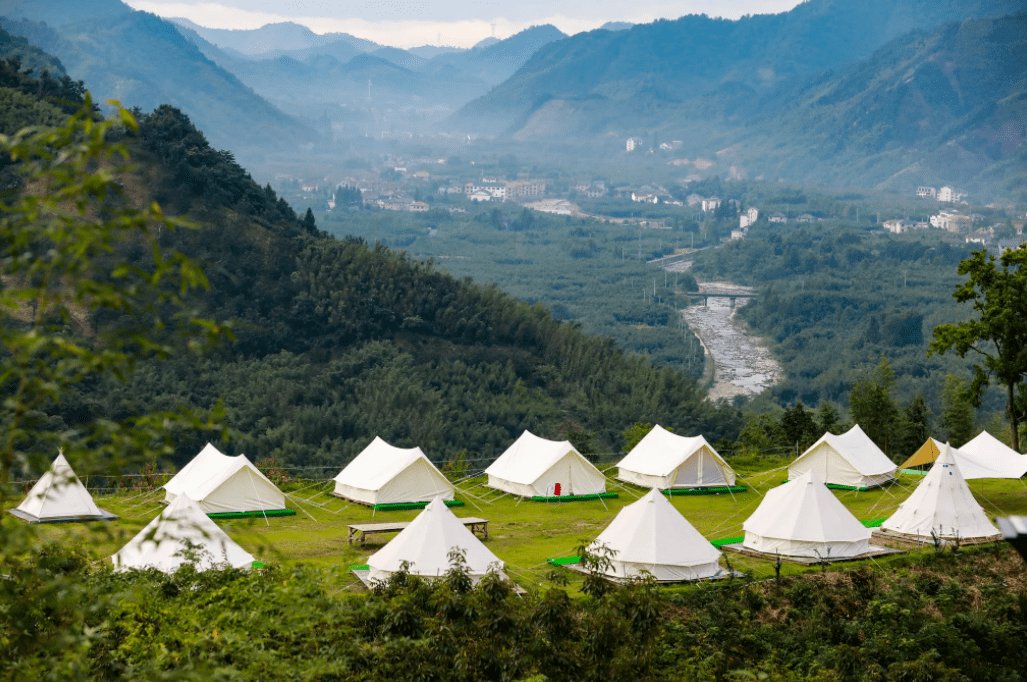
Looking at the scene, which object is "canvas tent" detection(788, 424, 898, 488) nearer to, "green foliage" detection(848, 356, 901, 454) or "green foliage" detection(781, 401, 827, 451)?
"green foliage" detection(781, 401, 827, 451)

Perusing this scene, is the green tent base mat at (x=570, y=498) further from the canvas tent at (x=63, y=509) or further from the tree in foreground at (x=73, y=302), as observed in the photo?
the tree in foreground at (x=73, y=302)

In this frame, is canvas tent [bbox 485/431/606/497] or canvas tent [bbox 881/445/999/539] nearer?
canvas tent [bbox 881/445/999/539]

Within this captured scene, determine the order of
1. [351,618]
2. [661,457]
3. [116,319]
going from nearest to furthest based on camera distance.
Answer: [351,618] < [661,457] < [116,319]

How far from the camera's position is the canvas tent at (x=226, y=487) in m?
31.3

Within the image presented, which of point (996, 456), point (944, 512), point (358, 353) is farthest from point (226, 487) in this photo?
point (358, 353)

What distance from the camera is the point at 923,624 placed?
25.8m

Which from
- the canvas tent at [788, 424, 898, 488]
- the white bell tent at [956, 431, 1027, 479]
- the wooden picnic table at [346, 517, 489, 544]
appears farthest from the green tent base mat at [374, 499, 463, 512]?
the white bell tent at [956, 431, 1027, 479]

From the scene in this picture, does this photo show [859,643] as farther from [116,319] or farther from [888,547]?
[116,319]

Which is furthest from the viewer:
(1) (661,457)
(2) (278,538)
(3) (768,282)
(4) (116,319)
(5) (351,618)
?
(3) (768,282)

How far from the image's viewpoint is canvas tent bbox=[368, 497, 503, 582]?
24.0m

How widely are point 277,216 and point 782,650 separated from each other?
6535 centimetres

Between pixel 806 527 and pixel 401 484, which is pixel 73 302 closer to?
pixel 806 527

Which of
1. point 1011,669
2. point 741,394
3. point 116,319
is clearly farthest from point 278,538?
point 741,394

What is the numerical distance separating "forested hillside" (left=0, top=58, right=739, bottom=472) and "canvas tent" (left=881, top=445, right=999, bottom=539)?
3308 centimetres
